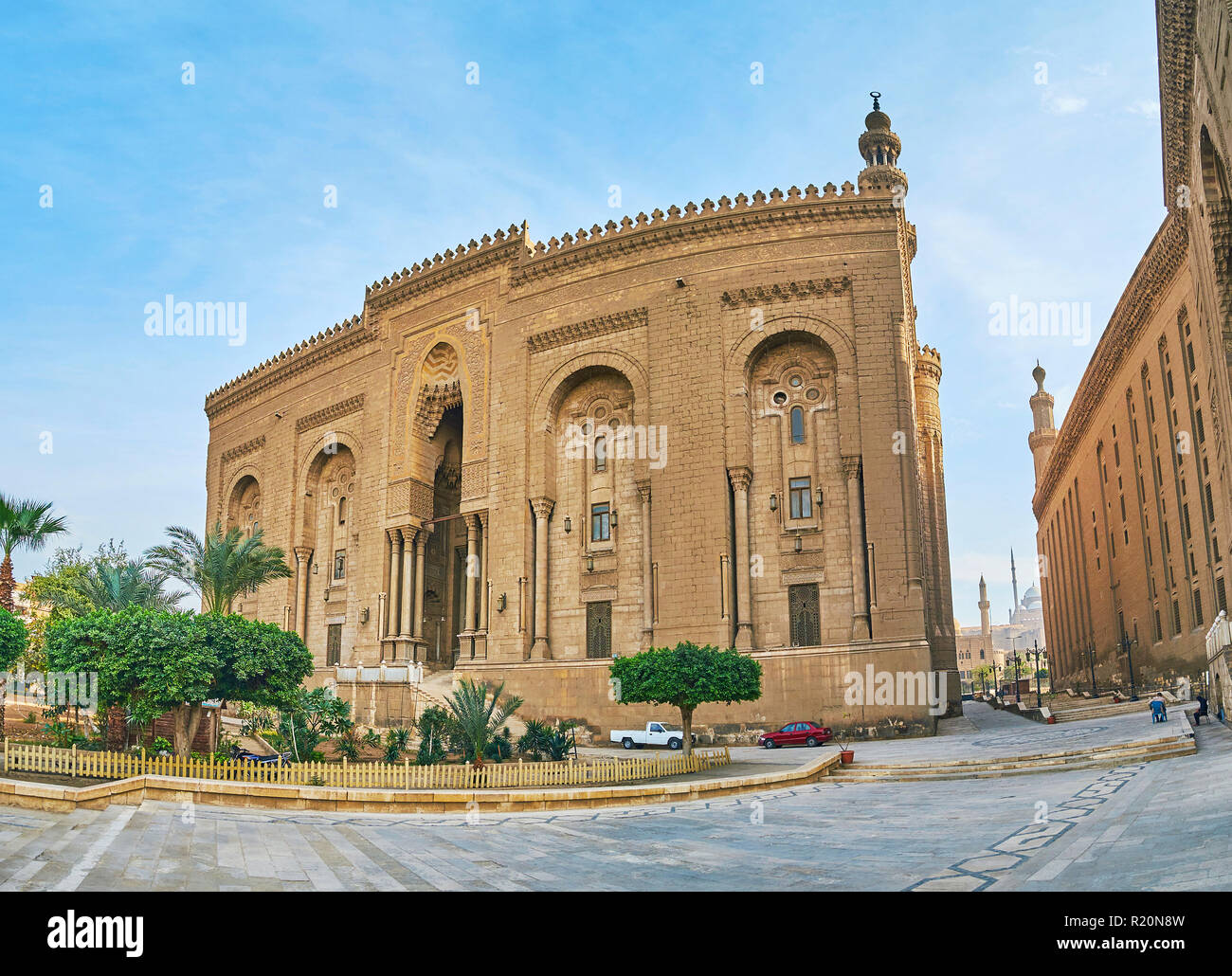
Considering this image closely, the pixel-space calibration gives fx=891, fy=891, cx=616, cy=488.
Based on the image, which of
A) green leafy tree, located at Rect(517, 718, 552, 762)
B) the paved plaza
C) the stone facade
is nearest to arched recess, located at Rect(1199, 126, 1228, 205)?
the stone facade

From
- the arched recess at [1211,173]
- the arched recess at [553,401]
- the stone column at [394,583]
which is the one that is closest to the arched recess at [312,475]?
the stone column at [394,583]

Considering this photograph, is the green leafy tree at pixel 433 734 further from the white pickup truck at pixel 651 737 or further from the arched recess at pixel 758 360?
the arched recess at pixel 758 360

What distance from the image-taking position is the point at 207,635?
19062 millimetres

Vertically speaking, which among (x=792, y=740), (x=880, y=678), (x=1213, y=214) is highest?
(x=1213, y=214)

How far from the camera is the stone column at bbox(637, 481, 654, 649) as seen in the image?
2772 centimetres

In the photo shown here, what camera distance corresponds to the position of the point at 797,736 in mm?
23859

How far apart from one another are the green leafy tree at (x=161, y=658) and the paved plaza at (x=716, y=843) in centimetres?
468

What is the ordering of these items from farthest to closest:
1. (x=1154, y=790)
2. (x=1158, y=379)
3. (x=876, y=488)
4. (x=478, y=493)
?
(x=1158, y=379) → (x=478, y=493) → (x=876, y=488) → (x=1154, y=790)

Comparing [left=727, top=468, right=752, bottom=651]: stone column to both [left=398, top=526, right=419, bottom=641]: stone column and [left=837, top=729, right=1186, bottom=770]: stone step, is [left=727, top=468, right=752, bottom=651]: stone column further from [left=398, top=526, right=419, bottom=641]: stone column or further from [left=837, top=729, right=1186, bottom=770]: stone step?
[left=398, top=526, right=419, bottom=641]: stone column

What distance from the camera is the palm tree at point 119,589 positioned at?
2406cm

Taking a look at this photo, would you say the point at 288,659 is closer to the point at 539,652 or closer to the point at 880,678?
the point at 539,652

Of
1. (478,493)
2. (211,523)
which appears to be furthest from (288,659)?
(211,523)

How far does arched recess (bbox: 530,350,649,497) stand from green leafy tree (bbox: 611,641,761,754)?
36.5 ft

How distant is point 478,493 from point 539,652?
6.28 metres
